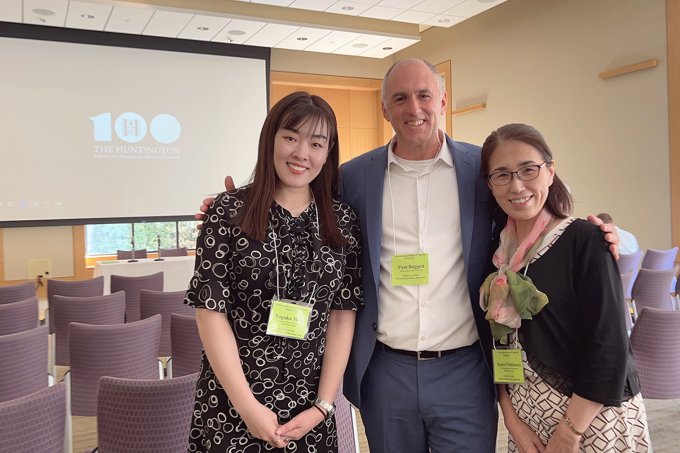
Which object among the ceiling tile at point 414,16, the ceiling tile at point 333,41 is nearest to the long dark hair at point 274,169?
the ceiling tile at point 414,16

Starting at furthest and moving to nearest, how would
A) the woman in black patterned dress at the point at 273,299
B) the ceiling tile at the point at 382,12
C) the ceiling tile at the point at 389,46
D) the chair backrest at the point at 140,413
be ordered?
1. the ceiling tile at the point at 389,46
2. the ceiling tile at the point at 382,12
3. the chair backrest at the point at 140,413
4. the woman in black patterned dress at the point at 273,299

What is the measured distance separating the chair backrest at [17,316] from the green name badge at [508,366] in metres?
3.89

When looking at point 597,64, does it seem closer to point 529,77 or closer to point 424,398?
point 529,77

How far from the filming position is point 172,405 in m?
2.11

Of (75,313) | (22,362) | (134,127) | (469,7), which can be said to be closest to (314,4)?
(469,7)

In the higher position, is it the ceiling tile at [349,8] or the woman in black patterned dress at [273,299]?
the ceiling tile at [349,8]

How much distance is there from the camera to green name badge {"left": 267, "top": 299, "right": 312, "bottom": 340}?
1651mm

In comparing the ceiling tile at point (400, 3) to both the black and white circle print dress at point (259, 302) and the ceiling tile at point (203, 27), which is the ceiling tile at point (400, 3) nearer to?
the ceiling tile at point (203, 27)

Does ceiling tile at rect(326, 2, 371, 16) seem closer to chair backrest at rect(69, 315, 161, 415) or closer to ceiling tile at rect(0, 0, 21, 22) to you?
ceiling tile at rect(0, 0, 21, 22)

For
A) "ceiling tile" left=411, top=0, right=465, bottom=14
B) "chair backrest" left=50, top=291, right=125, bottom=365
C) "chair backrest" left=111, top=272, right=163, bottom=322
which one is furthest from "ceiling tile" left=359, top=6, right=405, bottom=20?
"chair backrest" left=50, top=291, right=125, bottom=365

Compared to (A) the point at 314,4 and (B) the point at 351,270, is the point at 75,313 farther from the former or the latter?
(A) the point at 314,4

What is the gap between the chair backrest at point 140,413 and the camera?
2.04 meters

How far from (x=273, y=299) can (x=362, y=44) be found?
997cm

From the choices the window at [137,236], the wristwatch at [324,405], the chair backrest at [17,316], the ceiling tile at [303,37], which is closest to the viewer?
the wristwatch at [324,405]
